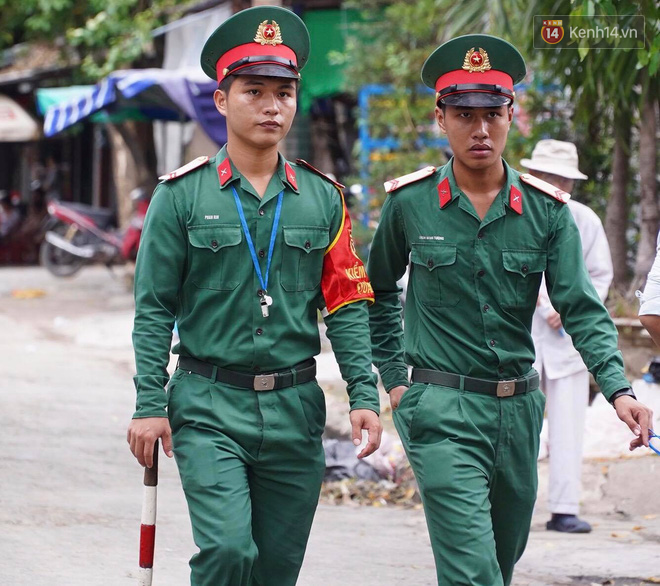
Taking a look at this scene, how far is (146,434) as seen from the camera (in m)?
3.46

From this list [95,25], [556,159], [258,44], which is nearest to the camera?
[258,44]

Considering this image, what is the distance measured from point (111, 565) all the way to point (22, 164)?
22689mm

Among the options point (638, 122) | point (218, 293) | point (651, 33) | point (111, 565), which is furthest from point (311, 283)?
point (638, 122)

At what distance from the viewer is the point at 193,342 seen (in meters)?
3.65

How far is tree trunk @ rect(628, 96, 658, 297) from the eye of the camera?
8.70 metres

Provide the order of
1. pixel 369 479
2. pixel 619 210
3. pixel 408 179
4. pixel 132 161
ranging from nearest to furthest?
1. pixel 408 179
2. pixel 369 479
3. pixel 619 210
4. pixel 132 161

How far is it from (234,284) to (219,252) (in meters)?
0.11

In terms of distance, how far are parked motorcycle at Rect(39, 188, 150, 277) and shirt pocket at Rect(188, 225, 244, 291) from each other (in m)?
13.0

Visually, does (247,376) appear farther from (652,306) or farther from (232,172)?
(652,306)

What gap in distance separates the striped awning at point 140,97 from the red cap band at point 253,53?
8835mm

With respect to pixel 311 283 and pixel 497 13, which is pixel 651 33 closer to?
pixel 497 13

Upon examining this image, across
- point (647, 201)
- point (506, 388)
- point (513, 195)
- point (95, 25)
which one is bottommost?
point (506, 388)

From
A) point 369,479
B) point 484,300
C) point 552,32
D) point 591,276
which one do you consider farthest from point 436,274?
point 552,32

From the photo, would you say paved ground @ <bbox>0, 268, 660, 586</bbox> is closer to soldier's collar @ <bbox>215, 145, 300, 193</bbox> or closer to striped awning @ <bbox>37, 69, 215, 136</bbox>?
soldier's collar @ <bbox>215, 145, 300, 193</bbox>
